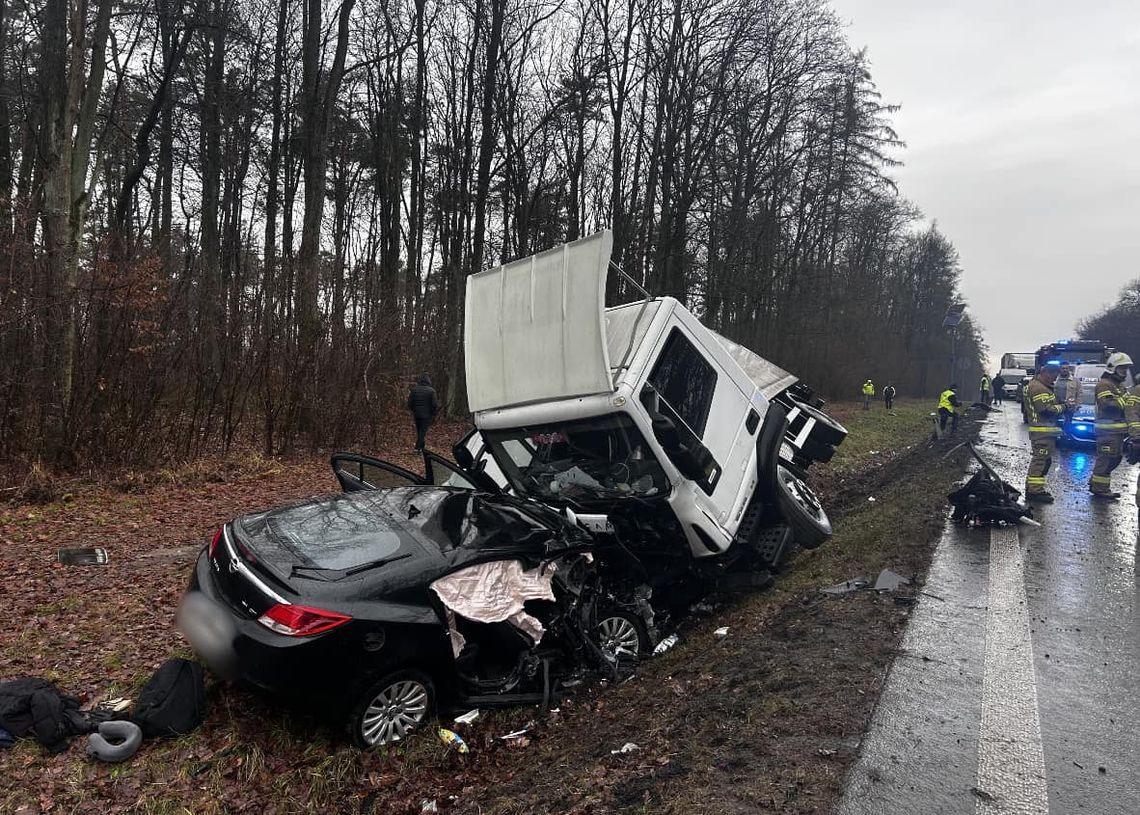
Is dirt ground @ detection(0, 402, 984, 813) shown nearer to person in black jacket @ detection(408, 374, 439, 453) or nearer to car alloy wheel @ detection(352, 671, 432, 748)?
car alloy wheel @ detection(352, 671, 432, 748)

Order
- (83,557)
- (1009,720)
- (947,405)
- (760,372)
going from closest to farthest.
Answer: (1009,720) < (83,557) < (760,372) < (947,405)

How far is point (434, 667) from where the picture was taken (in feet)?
12.6

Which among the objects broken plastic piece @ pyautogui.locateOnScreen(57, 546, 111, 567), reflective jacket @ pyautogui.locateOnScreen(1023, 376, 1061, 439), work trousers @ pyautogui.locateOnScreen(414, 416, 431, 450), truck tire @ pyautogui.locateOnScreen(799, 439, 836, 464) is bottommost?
broken plastic piece @ pyautogui.locateOnScreen(57, 546, 111, 567)

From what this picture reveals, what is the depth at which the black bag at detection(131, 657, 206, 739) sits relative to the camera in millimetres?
3688

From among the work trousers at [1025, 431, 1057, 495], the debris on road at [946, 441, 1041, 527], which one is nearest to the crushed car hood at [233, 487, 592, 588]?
the debris on road at [946, 441, 1041, 527]

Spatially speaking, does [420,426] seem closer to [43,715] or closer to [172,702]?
[172,702]

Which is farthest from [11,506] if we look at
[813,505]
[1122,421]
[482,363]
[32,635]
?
[1122,421]

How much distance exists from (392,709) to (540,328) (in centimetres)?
278

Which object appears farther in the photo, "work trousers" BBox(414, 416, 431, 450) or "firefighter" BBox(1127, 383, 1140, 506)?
"work trousers" BBox(414, 416, 431, 450)

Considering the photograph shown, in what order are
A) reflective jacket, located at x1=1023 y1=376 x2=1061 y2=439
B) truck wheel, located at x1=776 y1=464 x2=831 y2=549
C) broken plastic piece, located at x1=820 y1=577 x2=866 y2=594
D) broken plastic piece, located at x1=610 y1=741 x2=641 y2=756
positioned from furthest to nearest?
reflective jacket, located at x1=1023 y1=376 x2=1061 y2=439 < truck wheel, located at x1=776 y1=464 x2=831 y2=549 < broken plastic piece, located at x1=820 y1=577 x2=866 y2=594 < broken plastic piece, located at x1=610 y1=741 x2=641 y2=756

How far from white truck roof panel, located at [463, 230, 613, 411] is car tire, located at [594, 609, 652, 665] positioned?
1588mm

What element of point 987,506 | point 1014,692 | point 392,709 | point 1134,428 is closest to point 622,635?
point 392,709

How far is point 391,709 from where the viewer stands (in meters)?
3.75

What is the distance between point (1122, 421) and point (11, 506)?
13.0 meters
